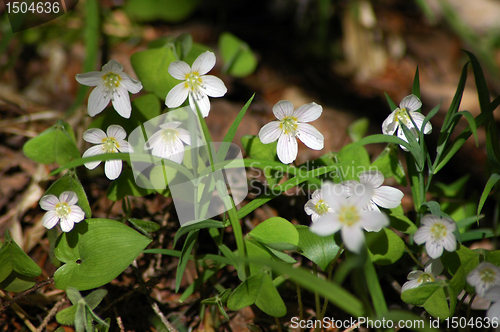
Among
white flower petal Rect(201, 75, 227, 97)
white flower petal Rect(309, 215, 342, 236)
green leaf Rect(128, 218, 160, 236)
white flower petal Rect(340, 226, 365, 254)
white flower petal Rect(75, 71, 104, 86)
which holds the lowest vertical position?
green leaf Rect(128, 218, 160, 236)

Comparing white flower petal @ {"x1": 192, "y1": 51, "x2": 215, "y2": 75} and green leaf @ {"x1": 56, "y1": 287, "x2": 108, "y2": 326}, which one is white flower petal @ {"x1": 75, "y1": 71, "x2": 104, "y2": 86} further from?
green leaf @ {"x1": 56, "y1": 287, "x2": 108, "y2": 326}

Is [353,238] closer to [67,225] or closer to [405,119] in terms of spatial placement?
[405,119]

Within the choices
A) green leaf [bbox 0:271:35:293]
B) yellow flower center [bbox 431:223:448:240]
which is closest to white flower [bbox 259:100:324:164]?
yellow flower center [bbox 431:223:448:240]

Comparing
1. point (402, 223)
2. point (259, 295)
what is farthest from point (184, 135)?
point (402, 223)

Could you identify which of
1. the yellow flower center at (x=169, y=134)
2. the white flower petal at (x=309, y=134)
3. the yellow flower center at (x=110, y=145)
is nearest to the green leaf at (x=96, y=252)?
the yellow flower center at (x=110, y=145)

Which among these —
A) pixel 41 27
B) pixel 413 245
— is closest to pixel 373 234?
pixel 413 245

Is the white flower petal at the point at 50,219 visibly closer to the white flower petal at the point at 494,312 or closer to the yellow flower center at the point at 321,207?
the yellow flower center at the point at 321,207

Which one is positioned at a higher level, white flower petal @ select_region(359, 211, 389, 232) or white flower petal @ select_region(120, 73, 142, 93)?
white flower petal @ select_region(120, 73, 142, 93)

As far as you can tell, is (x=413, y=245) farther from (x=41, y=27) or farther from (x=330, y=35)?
(x=41, y=27)
